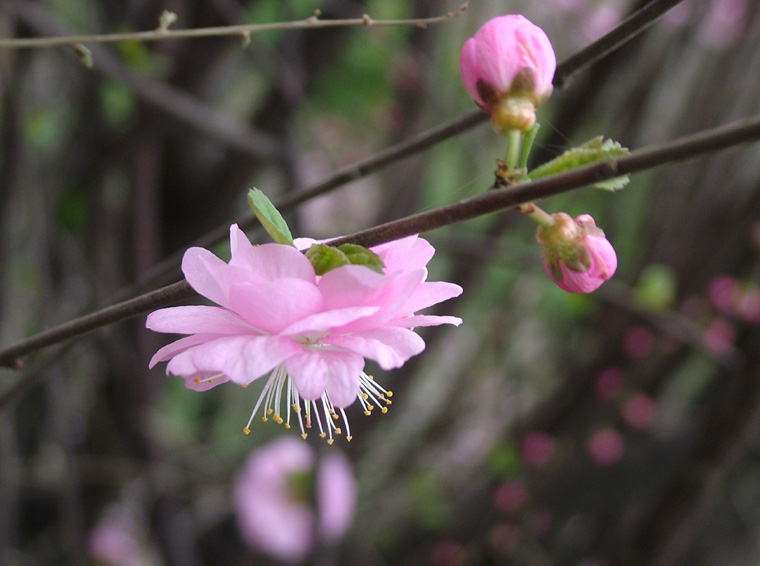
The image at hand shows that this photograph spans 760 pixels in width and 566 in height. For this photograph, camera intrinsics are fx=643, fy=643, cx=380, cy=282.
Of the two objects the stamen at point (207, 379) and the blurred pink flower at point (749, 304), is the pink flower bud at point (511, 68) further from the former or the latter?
the blurred pink flower at point (749, 304)

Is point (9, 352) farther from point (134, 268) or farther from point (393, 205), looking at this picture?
point (393, 205)

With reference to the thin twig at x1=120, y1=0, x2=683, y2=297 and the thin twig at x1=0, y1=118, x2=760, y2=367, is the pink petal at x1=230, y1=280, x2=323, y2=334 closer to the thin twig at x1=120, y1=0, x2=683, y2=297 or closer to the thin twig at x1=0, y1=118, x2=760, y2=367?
the thin twig at x1=0, y1=118, x2=760, y2=367

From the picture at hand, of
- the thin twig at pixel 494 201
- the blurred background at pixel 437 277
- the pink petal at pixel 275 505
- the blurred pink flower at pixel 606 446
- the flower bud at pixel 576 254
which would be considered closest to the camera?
the thin twig at pixel 494 201

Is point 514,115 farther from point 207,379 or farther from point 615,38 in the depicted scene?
point 207,379

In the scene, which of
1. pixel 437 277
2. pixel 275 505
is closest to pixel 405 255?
pixel 275 505

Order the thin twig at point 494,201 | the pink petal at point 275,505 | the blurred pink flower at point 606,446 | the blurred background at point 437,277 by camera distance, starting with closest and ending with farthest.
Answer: the thin twig at point 494,201, the blurred background at point 437,277, the blurred pink flower at point 606,446, the pink petal at point 275,505

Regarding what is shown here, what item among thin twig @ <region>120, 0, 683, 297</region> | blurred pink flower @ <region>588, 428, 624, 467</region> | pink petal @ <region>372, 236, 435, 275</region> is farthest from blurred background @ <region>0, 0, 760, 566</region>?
pink petal @ <region>372, 236, 435, 275</region>

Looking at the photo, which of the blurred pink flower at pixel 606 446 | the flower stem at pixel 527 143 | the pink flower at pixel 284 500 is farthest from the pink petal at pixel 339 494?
the flower stem at pixel 527 143
